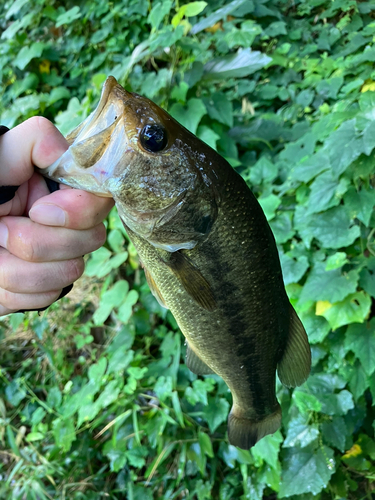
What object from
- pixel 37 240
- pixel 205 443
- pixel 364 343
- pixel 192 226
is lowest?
pixel 205 443

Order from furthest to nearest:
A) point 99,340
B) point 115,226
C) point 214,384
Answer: point 99,340 < point 115,226 < point 214,384

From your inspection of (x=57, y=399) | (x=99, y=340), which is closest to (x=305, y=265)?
(x=99, y=340)

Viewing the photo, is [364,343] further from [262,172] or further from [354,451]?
[262,172]

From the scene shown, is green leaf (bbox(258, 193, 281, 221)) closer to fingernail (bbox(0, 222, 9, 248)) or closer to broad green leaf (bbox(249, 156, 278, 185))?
broad green leaf (bbox(249, 156, 278, 185))

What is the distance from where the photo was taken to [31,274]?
902 millimetres

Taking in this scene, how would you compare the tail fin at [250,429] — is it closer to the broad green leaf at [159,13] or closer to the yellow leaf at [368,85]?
the yellow leaf at [368,85]

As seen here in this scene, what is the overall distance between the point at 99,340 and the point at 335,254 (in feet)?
6.36

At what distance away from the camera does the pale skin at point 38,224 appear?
33.7 inches

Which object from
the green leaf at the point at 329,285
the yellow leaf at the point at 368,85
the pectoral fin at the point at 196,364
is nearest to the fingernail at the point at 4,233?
the pectoral fin at the point at 196,364

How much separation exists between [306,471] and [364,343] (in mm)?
658

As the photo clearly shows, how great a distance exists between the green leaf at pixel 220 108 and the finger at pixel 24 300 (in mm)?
1670

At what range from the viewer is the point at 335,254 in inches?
61.7

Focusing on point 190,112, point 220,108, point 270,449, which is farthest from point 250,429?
point 220,108

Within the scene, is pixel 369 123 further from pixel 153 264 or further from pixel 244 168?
pixel 153 264
